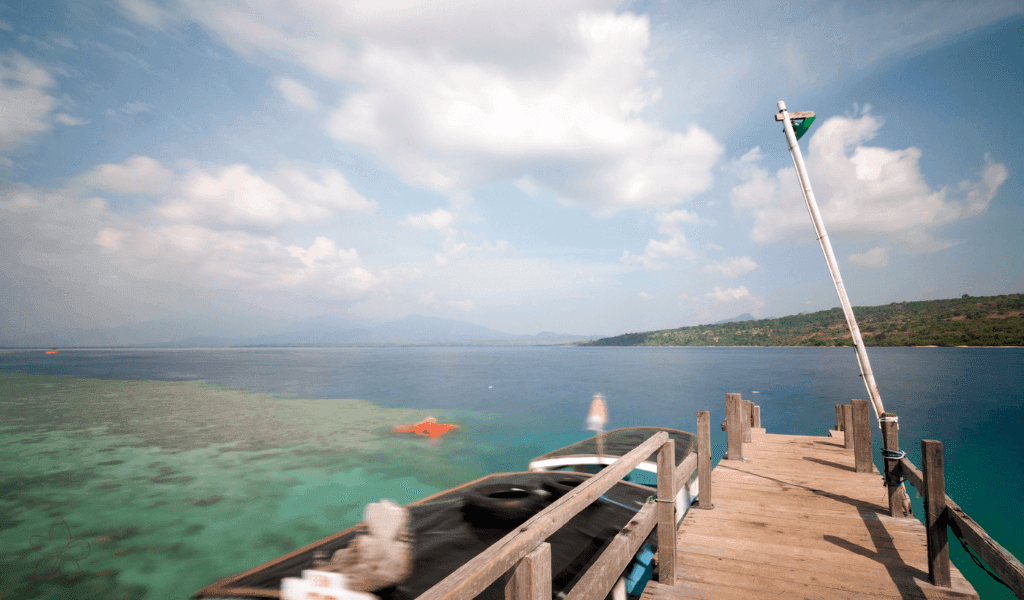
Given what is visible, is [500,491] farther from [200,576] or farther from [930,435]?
[930,435]

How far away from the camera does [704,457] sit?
6.42 m

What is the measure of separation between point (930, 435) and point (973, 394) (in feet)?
79.2

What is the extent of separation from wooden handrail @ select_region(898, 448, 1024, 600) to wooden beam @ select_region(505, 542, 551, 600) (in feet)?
10.4

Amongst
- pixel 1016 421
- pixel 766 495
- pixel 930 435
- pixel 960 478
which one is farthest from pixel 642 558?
pixel 1016 421

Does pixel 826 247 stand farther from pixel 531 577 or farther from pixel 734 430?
pixel 531 577

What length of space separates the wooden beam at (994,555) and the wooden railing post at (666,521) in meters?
2.32

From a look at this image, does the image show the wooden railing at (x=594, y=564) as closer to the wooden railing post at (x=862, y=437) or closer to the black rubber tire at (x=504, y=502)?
the black rubber tire at (x=504, y=502)

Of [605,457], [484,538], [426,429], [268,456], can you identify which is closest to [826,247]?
[605,457]

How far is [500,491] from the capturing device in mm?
7887

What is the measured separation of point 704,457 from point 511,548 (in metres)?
5.19

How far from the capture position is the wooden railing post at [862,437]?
8.45 metres

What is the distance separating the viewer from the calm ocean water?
11719 millimetres

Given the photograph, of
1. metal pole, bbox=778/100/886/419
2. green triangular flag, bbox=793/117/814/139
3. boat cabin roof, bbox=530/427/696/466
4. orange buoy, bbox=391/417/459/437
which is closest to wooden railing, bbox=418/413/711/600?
metal pole, bbox=778/100/886/419

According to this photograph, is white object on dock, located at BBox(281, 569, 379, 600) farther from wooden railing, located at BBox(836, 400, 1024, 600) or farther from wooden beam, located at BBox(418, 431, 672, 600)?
wooden railing, located at BBox(836, 400, 1024, 600)
